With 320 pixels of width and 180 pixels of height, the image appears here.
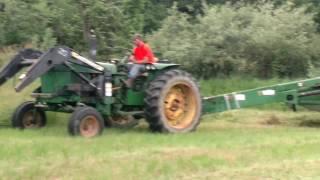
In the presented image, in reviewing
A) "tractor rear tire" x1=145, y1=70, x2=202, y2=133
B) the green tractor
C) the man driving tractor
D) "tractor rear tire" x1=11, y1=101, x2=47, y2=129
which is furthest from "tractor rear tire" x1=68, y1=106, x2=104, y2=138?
"tractor rear tire" x1=11, y1=101, x2=47, y2=129

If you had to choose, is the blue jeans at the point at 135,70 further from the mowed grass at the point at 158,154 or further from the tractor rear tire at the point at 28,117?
the tractor rear tire at the point at 28,117

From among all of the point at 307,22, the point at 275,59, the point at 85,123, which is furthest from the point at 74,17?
the point at 85,123

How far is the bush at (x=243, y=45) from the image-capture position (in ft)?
90.4

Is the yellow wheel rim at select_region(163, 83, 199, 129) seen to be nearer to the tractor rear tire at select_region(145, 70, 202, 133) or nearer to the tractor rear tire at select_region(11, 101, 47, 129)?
the tractor rear tire at select_region(145, 70, 202, 133)

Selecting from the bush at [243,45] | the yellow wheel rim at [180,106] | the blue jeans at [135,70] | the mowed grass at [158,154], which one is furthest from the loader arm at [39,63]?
the bush at [243,45]

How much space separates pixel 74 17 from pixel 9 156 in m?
17.8

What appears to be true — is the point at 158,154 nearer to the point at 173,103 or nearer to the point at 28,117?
the point at 173,103

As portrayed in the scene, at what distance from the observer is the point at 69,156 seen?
33.2ft

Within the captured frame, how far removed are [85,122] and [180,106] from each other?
279 cm

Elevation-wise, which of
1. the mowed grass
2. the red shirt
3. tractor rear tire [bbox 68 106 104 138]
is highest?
the red shirt

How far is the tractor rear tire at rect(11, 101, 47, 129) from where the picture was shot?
14.9 meters

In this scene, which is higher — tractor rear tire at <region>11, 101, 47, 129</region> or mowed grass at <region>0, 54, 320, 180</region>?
tractor rear tire at <region>11, 101, 47, 129</region>

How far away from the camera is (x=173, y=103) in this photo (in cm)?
1538

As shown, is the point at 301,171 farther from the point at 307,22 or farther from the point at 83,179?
the point at 307,22
